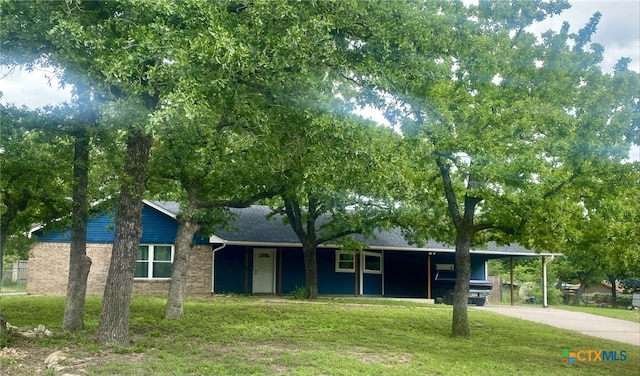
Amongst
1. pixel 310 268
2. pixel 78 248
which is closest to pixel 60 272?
pixel 310 268

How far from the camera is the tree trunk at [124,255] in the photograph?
30.4 feet

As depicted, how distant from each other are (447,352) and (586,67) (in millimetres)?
5947

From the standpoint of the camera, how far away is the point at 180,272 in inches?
558

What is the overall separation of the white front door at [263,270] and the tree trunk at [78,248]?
48.1ft

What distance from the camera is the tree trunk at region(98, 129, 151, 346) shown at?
364 inches

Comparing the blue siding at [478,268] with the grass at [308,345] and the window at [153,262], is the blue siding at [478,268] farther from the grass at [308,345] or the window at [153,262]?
the window at [153,262]

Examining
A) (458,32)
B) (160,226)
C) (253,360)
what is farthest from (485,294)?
(253,360)

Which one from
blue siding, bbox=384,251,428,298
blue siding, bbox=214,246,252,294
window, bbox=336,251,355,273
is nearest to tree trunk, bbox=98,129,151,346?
blue siding, bbox=214,246,252,294

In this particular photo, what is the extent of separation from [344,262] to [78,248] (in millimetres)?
16825

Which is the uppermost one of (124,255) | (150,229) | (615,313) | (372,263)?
(150,229)

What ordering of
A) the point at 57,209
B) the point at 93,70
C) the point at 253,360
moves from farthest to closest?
the point at 57,209
the point at 253,360
the point at 93,70

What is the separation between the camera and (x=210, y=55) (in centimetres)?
703

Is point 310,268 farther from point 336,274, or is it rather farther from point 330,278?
point 336,274

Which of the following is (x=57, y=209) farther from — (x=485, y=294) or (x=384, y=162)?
(x=485, y=294)
